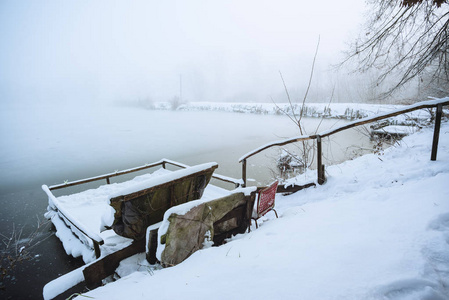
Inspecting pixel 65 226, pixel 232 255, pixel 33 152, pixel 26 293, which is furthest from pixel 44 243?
pixel 33 152

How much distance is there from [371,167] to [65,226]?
7.39m

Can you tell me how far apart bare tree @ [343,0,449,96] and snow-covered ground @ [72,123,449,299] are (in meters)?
3.45

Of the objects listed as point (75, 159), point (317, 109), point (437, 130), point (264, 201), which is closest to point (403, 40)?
point (437, 130)

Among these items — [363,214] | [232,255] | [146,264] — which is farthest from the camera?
[146,264]

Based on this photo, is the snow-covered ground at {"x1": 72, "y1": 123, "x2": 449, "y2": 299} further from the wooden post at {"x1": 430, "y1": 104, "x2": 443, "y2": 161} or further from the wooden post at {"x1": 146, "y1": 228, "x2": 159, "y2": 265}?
the wooden post at {"x1": 430, "y1": 104, "x2": 443, "y2": 161}

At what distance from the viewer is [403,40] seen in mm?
5305

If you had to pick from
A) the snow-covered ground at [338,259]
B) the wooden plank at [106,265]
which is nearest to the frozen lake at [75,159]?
the wooden plank at [106,265]

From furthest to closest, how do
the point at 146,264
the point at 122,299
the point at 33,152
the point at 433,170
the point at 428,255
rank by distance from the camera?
the point at 33,152, the point at 433,170, the point at 146,264, the point at 122,299, the point at 428,255

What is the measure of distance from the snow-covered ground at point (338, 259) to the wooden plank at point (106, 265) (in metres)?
0.11

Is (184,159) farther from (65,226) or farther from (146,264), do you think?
(146,264)

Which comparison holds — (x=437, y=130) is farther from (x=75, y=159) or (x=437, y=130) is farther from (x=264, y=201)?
(x=75, y=159)

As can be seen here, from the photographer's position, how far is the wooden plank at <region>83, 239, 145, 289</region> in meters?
2.91

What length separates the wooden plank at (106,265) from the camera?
9.53 ft

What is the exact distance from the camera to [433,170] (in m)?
3.32
